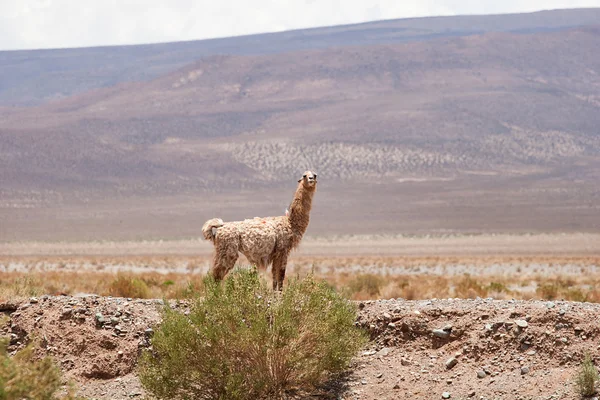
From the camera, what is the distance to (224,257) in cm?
1254

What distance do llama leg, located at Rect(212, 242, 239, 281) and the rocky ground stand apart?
2.51ft

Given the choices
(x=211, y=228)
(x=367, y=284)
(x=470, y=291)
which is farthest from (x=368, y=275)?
(x=211, y=228)

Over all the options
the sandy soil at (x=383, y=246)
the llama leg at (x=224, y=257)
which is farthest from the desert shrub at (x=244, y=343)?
the sandy soil at (x=383, y=246)

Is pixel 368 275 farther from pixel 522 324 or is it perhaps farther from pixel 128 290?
pixel 522 324

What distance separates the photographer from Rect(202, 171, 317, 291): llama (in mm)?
12523

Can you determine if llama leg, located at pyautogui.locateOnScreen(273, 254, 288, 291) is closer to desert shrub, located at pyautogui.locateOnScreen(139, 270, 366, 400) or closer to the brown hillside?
desert shrub, located at pyautogui.locateOnScreen(139, 270, 366, 400)

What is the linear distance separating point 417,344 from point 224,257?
285 cm

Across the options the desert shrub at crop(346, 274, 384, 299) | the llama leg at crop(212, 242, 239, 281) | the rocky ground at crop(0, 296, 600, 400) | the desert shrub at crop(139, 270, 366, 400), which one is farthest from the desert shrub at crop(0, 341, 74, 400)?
the desert shrub at crop(346, 274, 384, 299)

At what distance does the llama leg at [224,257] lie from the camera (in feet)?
41.1

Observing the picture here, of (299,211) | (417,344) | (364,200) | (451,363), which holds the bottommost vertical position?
(451,363)

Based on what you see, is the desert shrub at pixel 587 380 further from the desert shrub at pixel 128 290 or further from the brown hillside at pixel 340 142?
the brown hillside at pixel 340 142

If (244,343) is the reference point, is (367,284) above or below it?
above

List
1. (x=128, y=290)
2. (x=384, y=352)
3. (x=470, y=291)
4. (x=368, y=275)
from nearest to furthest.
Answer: (x=384, y=352), (x=128, y=290), (x=470, y=291), (x=368, y=275)

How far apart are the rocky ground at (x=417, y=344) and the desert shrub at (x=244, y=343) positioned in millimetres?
769
